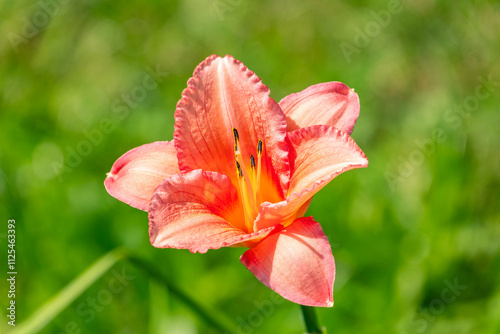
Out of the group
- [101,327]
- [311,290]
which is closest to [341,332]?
[101,327]

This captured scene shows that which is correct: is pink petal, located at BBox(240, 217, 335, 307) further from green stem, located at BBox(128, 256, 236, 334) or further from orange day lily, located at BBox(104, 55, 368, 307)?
green stem, located at BBox(128, 256, 236, 334)

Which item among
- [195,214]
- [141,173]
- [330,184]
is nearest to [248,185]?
[195,214]

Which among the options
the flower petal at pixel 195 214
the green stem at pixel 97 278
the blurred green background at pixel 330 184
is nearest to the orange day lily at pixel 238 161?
the flower petal at pixel 195 214

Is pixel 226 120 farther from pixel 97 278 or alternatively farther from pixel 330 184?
pixel 330 184

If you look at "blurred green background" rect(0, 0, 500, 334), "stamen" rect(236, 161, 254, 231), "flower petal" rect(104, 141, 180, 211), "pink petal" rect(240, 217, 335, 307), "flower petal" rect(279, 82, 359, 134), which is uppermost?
"flower petal" rect(104, 141, 180, 211)

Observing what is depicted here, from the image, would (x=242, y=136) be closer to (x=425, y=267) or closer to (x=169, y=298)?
(x=169, y=298)

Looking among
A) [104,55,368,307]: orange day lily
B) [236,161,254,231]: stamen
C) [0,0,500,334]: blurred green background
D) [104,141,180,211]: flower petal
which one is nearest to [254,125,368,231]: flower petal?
[104,55,368,307]: orange day lily
